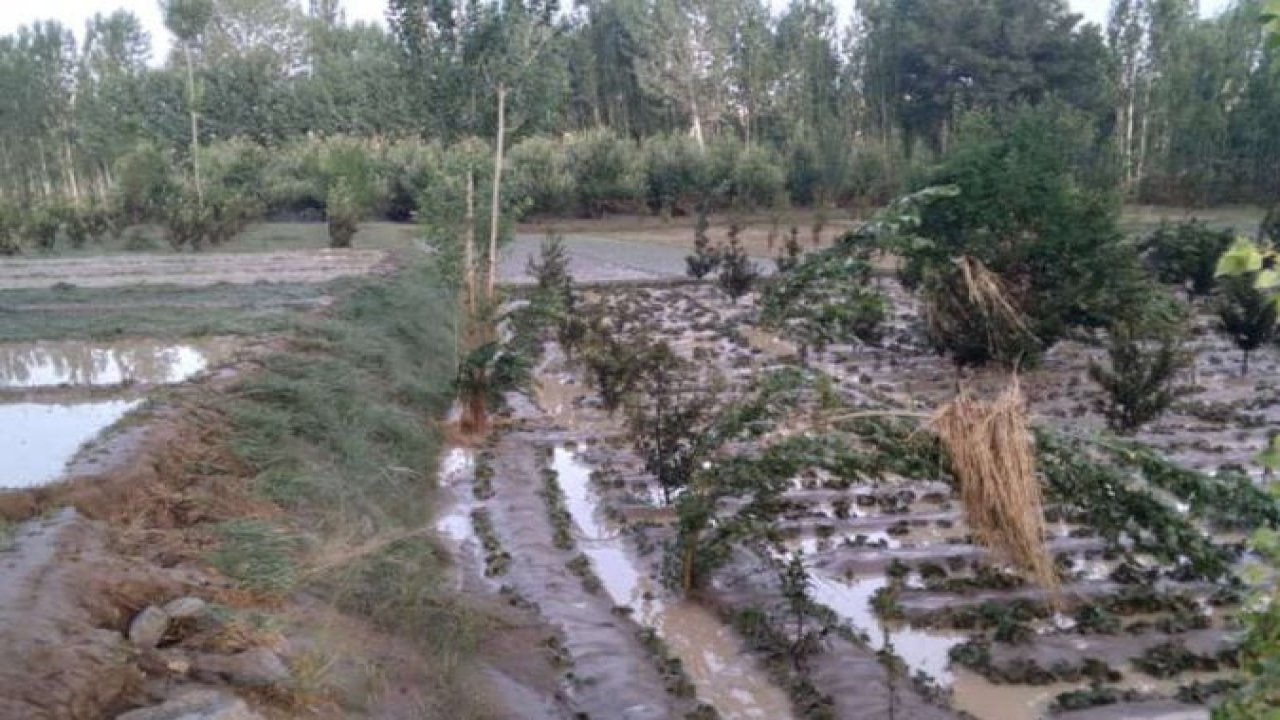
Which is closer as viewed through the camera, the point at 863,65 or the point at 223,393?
the point at 223,393

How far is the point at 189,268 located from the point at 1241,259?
22216 millimetres

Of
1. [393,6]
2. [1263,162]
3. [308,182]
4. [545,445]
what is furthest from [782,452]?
[1263,162]

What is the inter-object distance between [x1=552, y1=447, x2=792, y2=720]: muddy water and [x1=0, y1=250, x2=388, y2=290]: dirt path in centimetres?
1207

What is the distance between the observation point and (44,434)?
10008mm

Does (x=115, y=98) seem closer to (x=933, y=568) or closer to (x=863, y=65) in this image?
(x=863, y=65)

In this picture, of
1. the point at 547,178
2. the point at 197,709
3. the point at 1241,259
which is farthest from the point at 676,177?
the point at 1241,259

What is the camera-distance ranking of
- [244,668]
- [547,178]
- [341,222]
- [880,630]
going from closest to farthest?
[244,668] < [880,630] < [341,222] < [547,178]

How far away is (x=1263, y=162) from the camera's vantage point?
1444 inches

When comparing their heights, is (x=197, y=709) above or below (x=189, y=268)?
below

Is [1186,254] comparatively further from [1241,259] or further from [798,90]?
[798,90]

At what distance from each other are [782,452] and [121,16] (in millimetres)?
57346

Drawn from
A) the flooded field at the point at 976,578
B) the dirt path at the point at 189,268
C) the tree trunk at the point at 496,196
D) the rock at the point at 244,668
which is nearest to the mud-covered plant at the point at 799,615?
the flooded field at the point at 976,578

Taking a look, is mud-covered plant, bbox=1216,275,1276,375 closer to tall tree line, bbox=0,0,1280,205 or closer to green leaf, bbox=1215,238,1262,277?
green leaf, bbox=1215,238,1262,277

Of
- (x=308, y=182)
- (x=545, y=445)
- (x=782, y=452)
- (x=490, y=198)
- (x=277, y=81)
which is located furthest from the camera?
(x=277, y=81)
